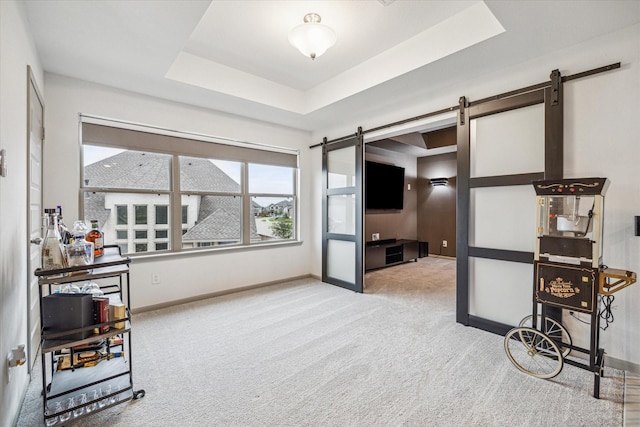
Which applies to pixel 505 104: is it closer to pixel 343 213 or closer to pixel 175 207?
pixel 343 213

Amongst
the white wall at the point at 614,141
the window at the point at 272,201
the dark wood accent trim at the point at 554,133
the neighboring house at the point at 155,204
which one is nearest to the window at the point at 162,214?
the neighboring house at the point at 155,204

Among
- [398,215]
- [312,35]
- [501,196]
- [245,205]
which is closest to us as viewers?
[312,35]

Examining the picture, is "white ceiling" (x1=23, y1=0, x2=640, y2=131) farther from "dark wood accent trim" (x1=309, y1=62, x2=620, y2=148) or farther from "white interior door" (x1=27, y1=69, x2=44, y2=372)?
"white interior door" (x1=27, y1=69, x2=44, y2=372)

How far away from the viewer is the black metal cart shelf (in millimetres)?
1620

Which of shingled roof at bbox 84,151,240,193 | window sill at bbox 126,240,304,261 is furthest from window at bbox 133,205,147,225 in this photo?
window sill at bbox 126,240,304,261

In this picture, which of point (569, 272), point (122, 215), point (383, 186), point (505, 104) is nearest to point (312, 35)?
point (505, 104)

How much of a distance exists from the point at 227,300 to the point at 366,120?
317cm

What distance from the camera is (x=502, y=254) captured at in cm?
279

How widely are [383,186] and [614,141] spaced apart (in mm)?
4139

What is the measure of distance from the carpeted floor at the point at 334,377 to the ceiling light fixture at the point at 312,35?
2.62 meters

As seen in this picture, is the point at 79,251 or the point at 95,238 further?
the point at 95,238

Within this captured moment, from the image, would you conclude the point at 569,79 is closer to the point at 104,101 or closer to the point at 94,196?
the point at 104,101

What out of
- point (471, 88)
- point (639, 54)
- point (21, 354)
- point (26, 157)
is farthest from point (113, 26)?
point (639, 54)

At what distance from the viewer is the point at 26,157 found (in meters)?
2.05
